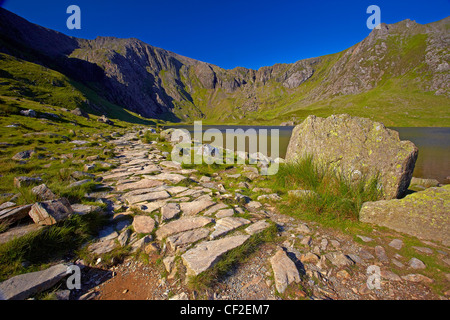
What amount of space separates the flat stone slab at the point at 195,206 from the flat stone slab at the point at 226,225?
2.76 feet

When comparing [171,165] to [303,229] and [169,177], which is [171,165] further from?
[303,229]

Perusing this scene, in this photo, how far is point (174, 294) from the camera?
8.50ft

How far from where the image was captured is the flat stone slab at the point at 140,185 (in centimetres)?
646

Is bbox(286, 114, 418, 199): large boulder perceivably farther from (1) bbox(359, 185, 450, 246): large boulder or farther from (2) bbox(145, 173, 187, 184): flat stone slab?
(2) bbox(145, 173, 187, 184): flat stone slab

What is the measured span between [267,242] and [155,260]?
226 cm

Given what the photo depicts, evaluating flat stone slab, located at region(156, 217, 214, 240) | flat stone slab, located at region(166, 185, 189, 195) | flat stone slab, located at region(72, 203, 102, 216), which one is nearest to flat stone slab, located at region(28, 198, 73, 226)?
flat stone slab, located at region(72, 203, 102, 216)

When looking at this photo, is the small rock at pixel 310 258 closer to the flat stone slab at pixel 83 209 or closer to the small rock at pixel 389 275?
the small rock at pixel 389 275

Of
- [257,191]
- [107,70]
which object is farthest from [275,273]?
[107,70]

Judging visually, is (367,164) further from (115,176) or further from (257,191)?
(115,176)

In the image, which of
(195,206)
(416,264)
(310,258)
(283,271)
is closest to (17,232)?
(195,206)

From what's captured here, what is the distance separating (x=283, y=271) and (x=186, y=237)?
2.00 meters

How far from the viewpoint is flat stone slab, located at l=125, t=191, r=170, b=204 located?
545cm

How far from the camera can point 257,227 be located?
4.20 meters

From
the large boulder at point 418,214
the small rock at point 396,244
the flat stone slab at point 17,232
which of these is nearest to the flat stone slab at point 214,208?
the flat stone slab at point 17,232
